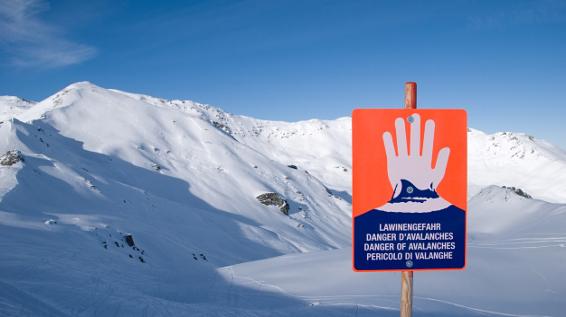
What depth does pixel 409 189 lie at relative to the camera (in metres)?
3.45

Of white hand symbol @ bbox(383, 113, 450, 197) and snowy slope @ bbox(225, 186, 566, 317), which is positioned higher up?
white hand symbol @ bbox(383, 113, 450, 197)

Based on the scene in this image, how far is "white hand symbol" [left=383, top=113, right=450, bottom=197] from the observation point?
11.1 feet

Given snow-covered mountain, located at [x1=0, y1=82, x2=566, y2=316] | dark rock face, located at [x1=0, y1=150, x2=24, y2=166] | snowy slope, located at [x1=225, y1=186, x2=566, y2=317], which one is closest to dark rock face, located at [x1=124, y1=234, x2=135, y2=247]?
snow-covered mountain, located at [x1=0, y1=82, x2=566, y2=316]

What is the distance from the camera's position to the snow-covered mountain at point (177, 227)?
334 inches

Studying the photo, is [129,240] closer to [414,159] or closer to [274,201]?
[414,159]

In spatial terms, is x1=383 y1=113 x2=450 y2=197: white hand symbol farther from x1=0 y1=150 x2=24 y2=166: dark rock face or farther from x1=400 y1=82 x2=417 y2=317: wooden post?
x1=0 y1=150 x2=24 y2=166: dark rock face

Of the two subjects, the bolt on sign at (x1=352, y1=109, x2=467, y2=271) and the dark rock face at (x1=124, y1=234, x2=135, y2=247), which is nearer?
the bolt on sign at (x1=352, y1=109, x2=467, y2=271)

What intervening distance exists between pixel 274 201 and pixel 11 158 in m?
33.8

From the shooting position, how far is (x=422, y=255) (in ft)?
11.5

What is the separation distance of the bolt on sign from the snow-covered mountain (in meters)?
4.67

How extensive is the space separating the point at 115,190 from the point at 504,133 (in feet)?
676

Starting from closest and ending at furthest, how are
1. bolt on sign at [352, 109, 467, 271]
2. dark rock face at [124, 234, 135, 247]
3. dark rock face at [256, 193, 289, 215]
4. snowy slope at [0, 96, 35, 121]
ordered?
bolt on sign at [352, 109, 467, 271], dark rock face at [124, 234, 135, 247], dark rock face at [256, 193, 289, 215], snowy slope at [0, 96, 35, 121]

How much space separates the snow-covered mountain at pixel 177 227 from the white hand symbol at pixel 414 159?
5129 millimetres

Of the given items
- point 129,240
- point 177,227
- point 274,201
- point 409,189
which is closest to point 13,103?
point 274,201
